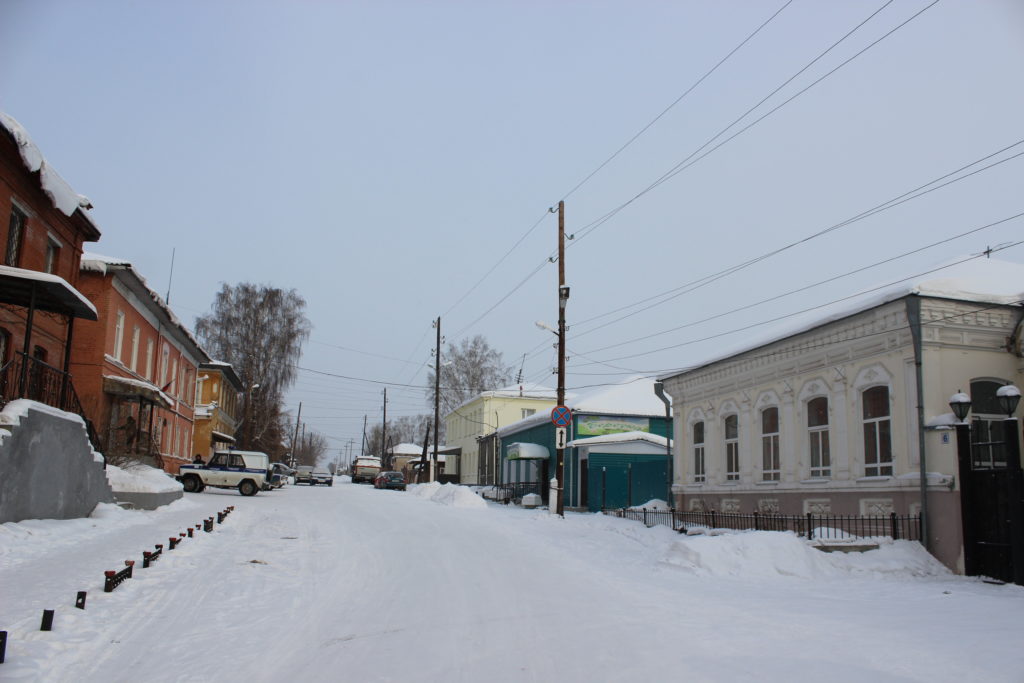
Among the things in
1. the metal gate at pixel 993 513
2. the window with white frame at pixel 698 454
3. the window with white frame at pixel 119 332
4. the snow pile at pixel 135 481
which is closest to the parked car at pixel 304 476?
the window with white frame at pixel 119 332

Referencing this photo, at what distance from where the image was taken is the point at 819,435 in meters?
19.0

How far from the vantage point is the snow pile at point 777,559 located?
1315cm

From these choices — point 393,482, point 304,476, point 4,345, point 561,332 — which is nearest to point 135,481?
point 4,345

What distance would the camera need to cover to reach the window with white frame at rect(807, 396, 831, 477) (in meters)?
18.7

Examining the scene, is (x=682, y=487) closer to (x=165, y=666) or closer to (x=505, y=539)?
(x=505, y=539)

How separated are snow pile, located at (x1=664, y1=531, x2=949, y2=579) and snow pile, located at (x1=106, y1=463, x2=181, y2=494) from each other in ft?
46.0

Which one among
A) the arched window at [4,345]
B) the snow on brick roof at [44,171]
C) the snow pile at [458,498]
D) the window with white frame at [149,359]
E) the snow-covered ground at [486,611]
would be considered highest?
the snow on brick roof at [44,171]

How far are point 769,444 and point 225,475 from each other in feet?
72.9

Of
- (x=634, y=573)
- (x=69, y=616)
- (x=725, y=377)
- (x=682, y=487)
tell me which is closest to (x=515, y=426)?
(x=682, y=487)

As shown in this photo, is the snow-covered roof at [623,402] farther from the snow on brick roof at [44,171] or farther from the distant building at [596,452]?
the snow on brick roof at [44,171]

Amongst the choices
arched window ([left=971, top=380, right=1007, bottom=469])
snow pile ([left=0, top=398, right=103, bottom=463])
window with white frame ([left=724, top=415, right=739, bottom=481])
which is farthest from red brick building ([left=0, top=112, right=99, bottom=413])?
arched window ([left=971, top=380, right=1007, bottom=469])

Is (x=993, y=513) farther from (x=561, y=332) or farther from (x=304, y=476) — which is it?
(x=304, y=476)

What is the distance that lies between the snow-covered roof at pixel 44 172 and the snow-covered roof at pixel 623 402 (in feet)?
73.8

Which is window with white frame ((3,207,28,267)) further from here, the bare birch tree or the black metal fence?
the bare birch tree
